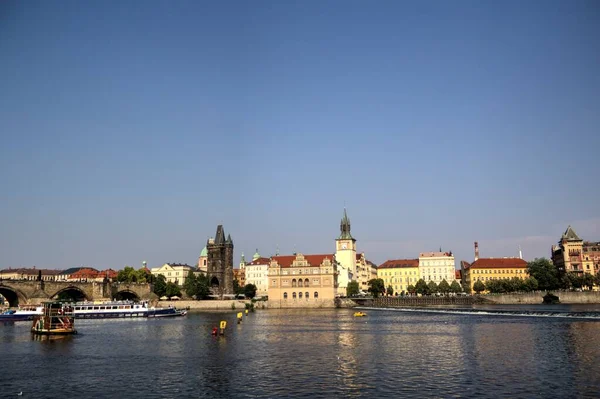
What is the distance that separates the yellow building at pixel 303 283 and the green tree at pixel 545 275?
5851 centimetres

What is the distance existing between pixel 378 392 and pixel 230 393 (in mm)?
7619

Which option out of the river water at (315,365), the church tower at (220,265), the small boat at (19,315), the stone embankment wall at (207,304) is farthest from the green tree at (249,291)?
the river water at (315,365)

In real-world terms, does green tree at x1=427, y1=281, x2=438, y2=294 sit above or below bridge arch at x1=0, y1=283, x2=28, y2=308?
below

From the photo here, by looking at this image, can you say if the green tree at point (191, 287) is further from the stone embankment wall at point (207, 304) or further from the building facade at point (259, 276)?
the building facade at point (259, 276)

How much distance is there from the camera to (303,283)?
141000 mm

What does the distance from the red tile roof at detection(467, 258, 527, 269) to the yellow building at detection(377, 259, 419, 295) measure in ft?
65.7

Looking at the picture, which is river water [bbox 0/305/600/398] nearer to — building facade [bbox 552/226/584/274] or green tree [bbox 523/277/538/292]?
green tree [bbox 523/277/538/292]

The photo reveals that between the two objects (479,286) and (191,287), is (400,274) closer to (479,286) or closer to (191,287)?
(479,286)

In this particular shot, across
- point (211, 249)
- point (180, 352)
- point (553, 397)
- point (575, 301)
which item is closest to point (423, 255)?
point (575, 301)

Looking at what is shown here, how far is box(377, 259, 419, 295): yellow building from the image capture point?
190375 mm

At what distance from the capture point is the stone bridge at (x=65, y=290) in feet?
381

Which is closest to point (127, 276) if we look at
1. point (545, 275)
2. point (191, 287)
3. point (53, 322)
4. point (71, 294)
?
point (71, 294)

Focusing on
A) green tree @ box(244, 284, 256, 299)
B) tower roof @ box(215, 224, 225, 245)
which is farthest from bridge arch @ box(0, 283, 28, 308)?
tower roof @ box(215, 224, 225, 245)

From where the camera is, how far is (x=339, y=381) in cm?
2981
